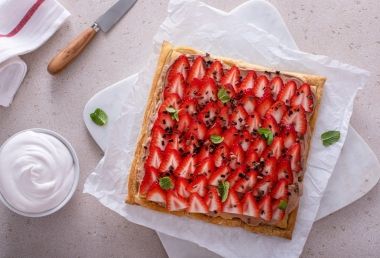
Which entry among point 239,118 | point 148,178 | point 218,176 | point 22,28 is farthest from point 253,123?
point 22,28

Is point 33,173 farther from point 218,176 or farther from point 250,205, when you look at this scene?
point 250,205

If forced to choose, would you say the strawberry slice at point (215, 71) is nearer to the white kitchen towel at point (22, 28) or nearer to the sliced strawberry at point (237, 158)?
the sliced strawberry at point (237, 158)

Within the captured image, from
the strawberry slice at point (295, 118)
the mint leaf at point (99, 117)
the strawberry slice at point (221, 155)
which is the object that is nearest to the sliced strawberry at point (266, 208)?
the strawberry slice at point (221, 155)

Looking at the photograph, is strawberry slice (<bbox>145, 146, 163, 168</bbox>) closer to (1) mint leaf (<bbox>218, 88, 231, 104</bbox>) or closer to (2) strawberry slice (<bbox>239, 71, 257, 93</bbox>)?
(1) mint leaf (<bbox>218, 88, 231, 104</bbox>)

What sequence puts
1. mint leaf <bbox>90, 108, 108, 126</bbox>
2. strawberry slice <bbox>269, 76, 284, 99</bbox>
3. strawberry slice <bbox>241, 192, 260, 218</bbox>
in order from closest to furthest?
strawberry slice <bbox>241, 192, 260, 218</bbox>
strawberry slice <bbox>269, 76, 284, 99</bbox>
mint leaf <bbox>90, 108, 108, 126</bbox>

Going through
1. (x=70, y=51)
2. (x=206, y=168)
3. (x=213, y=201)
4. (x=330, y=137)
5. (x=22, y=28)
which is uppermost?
(x=22, y=28)

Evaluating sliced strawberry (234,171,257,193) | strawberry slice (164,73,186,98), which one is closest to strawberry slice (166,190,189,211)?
sliced strawberry (234,171,257,193)

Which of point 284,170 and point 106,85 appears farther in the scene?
point 106,85

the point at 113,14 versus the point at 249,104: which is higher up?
the point at 113,14
